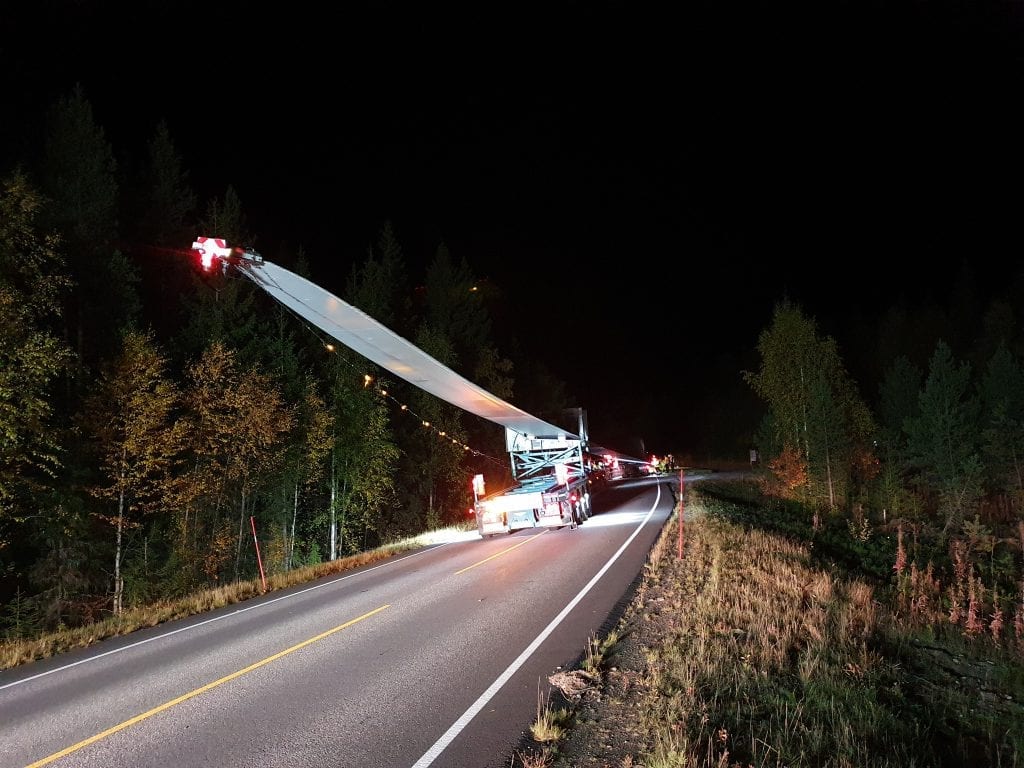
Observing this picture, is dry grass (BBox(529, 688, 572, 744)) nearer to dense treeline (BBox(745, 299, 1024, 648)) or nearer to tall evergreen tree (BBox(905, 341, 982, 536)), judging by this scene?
dense treeline (BBox(745, 299, 1024, 648))

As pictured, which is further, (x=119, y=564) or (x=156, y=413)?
(x=119, y=564)

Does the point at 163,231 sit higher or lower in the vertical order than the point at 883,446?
higher

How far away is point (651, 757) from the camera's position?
418cm

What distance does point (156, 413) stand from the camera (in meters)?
14.5

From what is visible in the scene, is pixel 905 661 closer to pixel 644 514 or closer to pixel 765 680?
pixel 765 680

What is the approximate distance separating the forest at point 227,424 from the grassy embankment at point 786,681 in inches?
109

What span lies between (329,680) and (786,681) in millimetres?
4554

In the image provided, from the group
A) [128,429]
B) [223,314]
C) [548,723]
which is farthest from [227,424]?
[548,723]

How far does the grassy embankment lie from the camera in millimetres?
4453

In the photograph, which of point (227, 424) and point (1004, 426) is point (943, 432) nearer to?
point (1004, 426)

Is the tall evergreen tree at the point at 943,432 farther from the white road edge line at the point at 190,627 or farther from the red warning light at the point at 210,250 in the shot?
the red warning light at the point at 210,250

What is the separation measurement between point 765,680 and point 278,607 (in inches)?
338

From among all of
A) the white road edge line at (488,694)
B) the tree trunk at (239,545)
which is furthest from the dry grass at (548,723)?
the tree trunk at (239,545)

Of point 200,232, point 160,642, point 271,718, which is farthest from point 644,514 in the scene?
point 200,232
